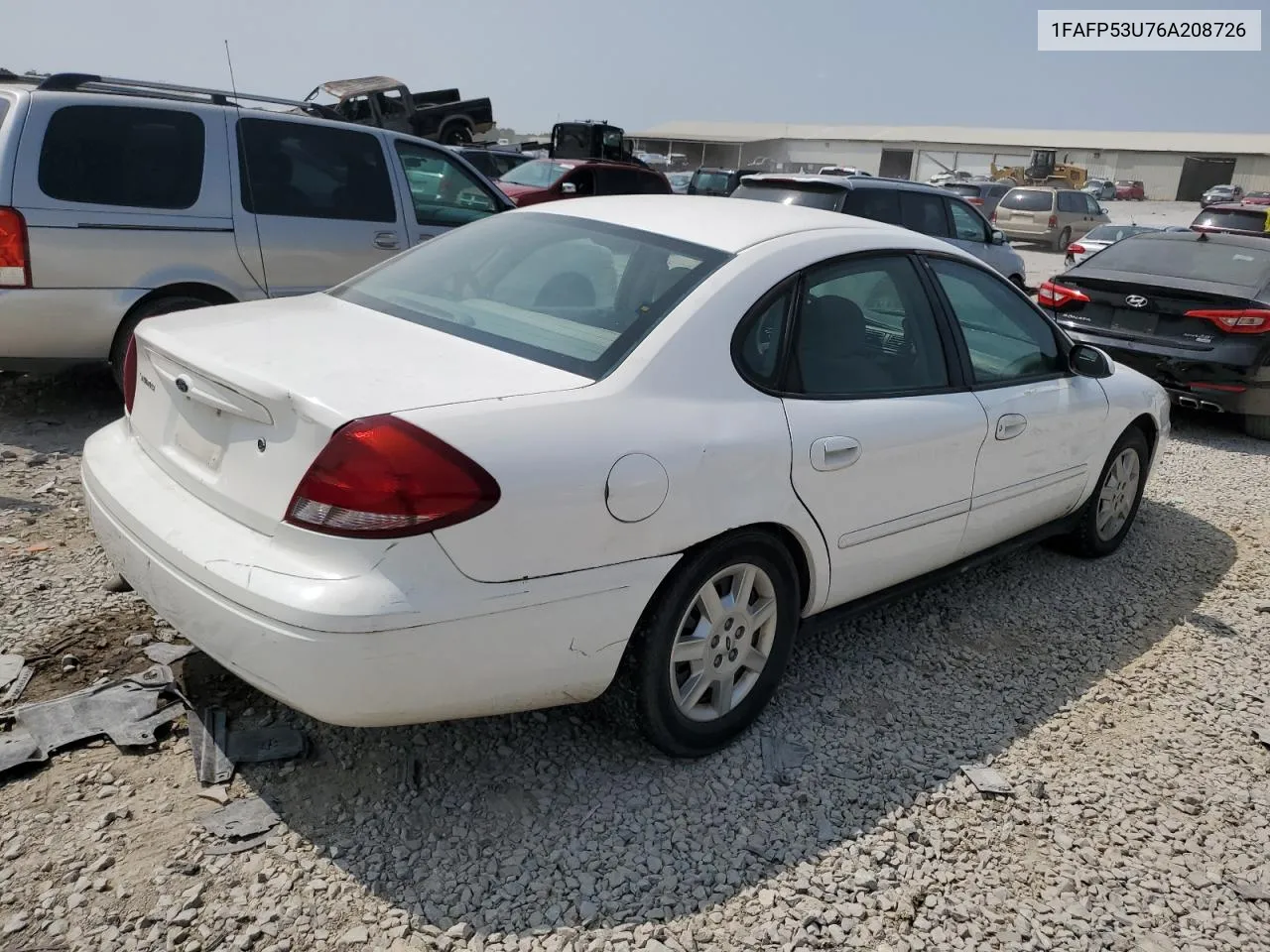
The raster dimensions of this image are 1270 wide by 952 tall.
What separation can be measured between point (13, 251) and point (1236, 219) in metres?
18.9

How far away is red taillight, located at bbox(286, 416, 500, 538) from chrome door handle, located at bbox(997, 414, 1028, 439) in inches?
88.6

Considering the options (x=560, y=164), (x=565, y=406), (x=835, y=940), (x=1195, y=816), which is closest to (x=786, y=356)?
(x=565, y=406)

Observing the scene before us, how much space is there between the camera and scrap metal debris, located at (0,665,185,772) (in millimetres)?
2865

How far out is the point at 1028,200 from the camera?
27.2 m

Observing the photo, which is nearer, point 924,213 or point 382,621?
point 382,621

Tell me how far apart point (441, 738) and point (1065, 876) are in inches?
71.2

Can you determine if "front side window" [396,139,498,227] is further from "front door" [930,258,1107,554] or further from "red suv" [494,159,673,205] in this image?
"red suv" [494,159,673,205]

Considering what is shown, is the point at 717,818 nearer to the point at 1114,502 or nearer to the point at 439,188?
the point at 1114,502

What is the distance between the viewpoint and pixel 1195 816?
3.09 m

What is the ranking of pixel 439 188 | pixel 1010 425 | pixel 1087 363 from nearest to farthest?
pixel 1010 425
pixel 1087 363
pixel 439 188

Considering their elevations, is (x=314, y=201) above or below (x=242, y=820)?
above

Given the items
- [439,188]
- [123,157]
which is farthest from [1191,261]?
[123,157]

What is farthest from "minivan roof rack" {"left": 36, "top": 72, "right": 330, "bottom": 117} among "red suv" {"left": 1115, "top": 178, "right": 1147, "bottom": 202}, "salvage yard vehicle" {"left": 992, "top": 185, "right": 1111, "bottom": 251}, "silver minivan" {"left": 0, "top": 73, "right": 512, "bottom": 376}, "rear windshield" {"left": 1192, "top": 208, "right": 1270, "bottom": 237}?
"red suv" {"left": 1115, "top": 178, "right": 1147, "bottom": 202}

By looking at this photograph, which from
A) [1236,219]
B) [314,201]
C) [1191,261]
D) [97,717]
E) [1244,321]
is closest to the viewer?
[97,717]
